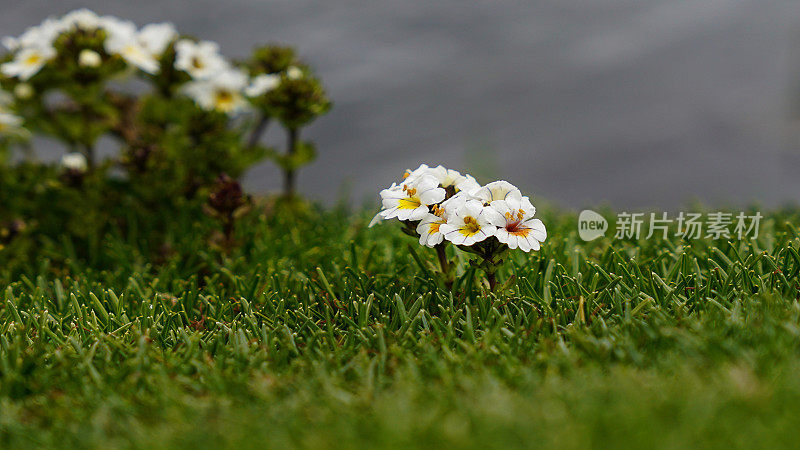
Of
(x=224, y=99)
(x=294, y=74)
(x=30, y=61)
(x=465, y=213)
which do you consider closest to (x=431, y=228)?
(x=465, y=213)

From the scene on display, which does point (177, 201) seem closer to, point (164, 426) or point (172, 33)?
point (172, 33)

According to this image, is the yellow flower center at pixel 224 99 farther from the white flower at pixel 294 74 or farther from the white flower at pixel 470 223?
the white flower at pixel 470 223

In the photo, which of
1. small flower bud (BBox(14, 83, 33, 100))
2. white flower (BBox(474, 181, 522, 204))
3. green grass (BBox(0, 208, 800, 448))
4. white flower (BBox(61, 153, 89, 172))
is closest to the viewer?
green grass (BBox(0, 208, 800, 448))

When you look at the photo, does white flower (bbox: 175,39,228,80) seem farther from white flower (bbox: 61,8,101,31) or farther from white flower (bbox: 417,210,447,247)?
white flower (bbox: 417,210,447,247)

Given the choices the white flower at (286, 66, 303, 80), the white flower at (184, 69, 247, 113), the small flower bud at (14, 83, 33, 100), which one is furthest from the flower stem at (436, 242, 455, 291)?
the small flower bud at (14, 83, 33, 100)

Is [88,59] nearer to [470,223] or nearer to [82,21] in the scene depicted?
[82,21]

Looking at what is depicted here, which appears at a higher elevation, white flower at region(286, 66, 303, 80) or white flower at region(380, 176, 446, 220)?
white flower at region(286, 66, 303, 80)

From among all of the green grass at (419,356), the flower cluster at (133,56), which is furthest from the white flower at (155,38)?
the green grass at (419,356)
